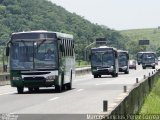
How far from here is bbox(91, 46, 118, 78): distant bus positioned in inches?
2210

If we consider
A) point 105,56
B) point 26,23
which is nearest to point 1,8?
point 26,23

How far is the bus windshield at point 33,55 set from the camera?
95.1 feet

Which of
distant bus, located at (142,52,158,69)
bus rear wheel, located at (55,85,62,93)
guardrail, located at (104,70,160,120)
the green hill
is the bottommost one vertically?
distant bus, located at (142,52,158,69)

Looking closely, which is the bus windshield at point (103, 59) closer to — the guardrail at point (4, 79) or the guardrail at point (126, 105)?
the guardrail at point (4, 79)

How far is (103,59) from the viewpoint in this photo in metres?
56.3

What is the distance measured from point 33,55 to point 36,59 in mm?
239

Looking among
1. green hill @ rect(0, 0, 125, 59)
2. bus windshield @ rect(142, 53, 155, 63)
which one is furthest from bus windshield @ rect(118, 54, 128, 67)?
green hill @ rect(0, 0, 125, 59)

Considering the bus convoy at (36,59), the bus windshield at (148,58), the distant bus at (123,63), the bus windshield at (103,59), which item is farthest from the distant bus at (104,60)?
the bus windshield at (148,58)

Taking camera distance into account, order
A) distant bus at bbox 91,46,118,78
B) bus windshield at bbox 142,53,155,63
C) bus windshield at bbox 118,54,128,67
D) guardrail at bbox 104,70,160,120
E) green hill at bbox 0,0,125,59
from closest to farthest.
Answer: guardrail at bbox 104,70,160,120, distant bus at bbox 91,46,118,78, bus windshield at bbox 118,54,128,67, bus windshield at bbox 142,53,155,63, green hill at bbox 0,0,125,59

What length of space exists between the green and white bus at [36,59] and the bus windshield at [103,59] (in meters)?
26.7

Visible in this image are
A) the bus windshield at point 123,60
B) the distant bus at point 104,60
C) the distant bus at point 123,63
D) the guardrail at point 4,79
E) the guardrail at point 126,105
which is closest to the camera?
the guardrail at point 126,105

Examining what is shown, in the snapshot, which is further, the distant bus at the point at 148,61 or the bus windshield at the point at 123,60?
the distant bus at the point at 148,61

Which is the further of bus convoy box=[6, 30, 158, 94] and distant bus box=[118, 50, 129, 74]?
distant bus box=[118, 50, 129, 74]

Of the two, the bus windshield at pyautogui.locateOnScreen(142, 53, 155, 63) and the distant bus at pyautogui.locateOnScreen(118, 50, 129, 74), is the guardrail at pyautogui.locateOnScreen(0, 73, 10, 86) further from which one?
the bus windshield at pyautogui.locateOnScreen(142, 53, 155, 63)
